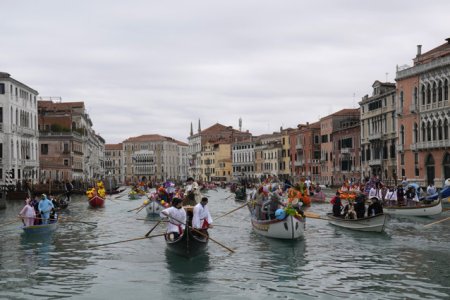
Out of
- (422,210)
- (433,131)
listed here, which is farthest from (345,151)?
(422,210)

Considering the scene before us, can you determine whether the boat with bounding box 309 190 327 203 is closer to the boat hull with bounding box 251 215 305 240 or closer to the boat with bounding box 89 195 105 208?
the boat with bounding box 89 195 105 208

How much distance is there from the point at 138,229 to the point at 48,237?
372 centimetres

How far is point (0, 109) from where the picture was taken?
47344 millimetres

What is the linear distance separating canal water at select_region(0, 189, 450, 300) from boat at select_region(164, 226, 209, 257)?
180mm

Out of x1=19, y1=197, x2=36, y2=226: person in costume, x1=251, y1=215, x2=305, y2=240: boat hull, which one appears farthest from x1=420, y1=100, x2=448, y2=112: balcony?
x1=19, y1=197, x2=36, y2=226: person in costume

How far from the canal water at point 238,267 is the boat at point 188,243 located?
180 mm

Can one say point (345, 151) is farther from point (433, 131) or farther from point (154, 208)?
point (154, 208)

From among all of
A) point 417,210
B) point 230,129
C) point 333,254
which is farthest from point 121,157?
point 333,254

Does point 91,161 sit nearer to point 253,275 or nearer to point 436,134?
point 436,134

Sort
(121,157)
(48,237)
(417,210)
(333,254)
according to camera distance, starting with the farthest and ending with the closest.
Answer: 1. (121,157)
2. (417,210)
3. (48,237)
4. (333,254)

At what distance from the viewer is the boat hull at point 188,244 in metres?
13.1

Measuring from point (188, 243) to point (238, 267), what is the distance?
116 centimetres

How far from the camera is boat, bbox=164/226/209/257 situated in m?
13.1

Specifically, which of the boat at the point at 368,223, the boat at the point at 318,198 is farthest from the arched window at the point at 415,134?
the boat at the point at 368,223
